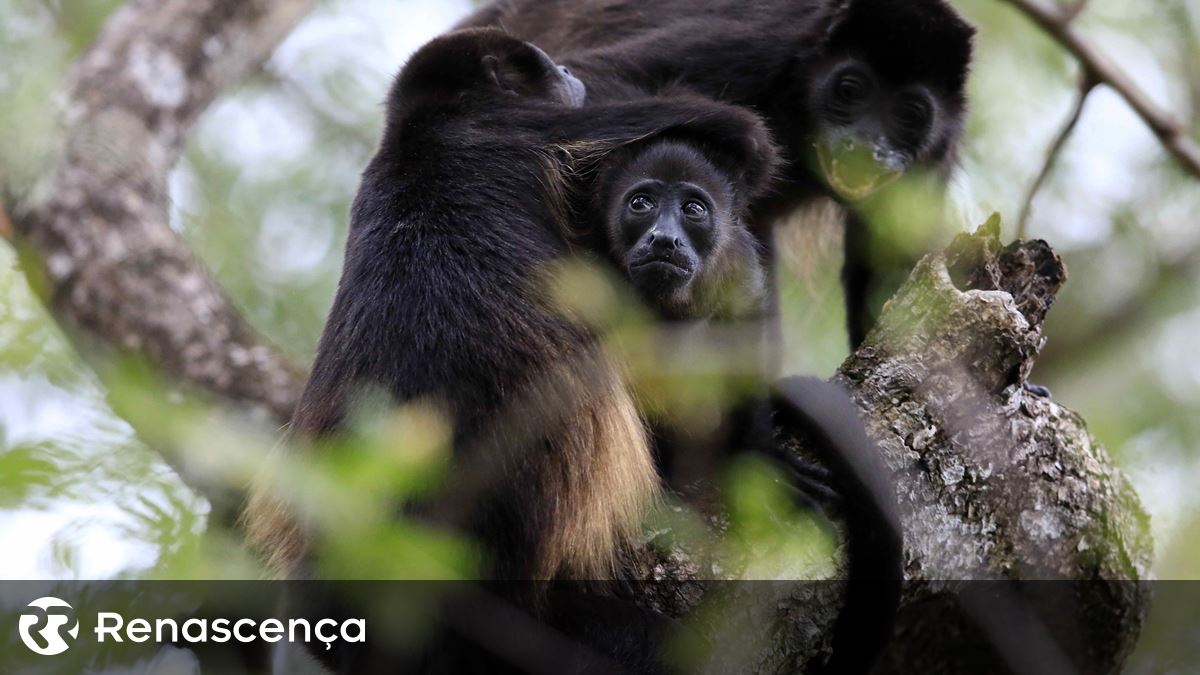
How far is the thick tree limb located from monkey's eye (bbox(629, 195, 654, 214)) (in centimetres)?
199

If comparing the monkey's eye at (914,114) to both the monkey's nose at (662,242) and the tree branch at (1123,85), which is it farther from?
the monkey's nose at (662,242)

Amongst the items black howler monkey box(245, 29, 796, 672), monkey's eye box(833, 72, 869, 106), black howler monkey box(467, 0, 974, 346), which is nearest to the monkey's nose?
black howler monkey box(245, 29, 796, 672)

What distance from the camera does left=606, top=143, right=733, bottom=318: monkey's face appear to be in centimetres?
352

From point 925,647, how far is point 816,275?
7.99 feet

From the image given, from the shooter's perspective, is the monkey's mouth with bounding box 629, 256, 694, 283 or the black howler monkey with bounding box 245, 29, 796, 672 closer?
the black howler monkey with bounding box 245, 29, 796, 672

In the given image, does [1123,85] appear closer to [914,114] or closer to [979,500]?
[914,114]

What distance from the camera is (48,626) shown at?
2.45 m

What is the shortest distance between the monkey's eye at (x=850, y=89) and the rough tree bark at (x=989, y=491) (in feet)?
4.32

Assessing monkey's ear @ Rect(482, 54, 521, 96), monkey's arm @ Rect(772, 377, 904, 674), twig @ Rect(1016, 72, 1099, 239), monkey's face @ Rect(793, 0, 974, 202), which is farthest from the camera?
monkey's face @ Rect(793, 0, 974, 202)

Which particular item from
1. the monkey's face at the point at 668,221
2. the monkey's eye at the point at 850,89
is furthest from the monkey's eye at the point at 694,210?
the monkey's eye at the point at 850,89

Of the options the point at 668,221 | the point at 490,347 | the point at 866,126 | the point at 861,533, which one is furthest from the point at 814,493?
the point at 866,126

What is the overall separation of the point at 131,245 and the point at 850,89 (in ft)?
9.78

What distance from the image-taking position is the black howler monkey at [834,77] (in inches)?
188

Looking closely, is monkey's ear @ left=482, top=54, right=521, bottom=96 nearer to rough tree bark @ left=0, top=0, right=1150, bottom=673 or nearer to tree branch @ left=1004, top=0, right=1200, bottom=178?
rough tree bark @ left=0, top=0, right=1150, bottom=673
